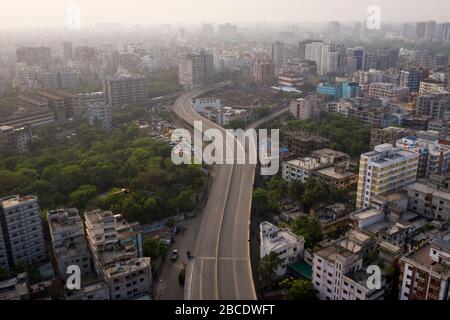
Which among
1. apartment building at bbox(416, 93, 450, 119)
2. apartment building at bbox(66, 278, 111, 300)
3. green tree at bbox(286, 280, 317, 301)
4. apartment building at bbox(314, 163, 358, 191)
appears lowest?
green tree at bbox(286, 280, 317, 301)

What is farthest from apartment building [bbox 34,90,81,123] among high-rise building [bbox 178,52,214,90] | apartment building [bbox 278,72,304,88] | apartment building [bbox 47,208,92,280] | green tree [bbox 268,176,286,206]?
apartment building [bbox 278,72,304,88]

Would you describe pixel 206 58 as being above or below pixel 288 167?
above

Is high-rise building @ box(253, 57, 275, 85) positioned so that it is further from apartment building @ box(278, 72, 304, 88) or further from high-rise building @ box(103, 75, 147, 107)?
high-rise building @ box(103, 75, 147, 107)

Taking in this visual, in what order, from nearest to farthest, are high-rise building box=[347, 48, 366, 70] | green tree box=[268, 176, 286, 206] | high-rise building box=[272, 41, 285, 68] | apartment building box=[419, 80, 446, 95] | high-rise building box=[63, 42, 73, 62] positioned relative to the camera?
green tree box=[268, 176, 286, 206] < apartment building box=[419, 80, 446, 95] < high-rise building box=[347, 48, 366, 70] < high-rise building box=[272, 41, 285, 68] < high-rise building box=[63, 42, 73, 62]

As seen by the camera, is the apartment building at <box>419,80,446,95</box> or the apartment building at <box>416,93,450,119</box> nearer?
the apartment building at <box>416,93,450,119</box>

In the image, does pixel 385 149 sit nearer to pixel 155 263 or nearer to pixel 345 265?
pixel 345 265

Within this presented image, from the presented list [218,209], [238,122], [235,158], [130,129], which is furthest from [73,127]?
[218,209]
